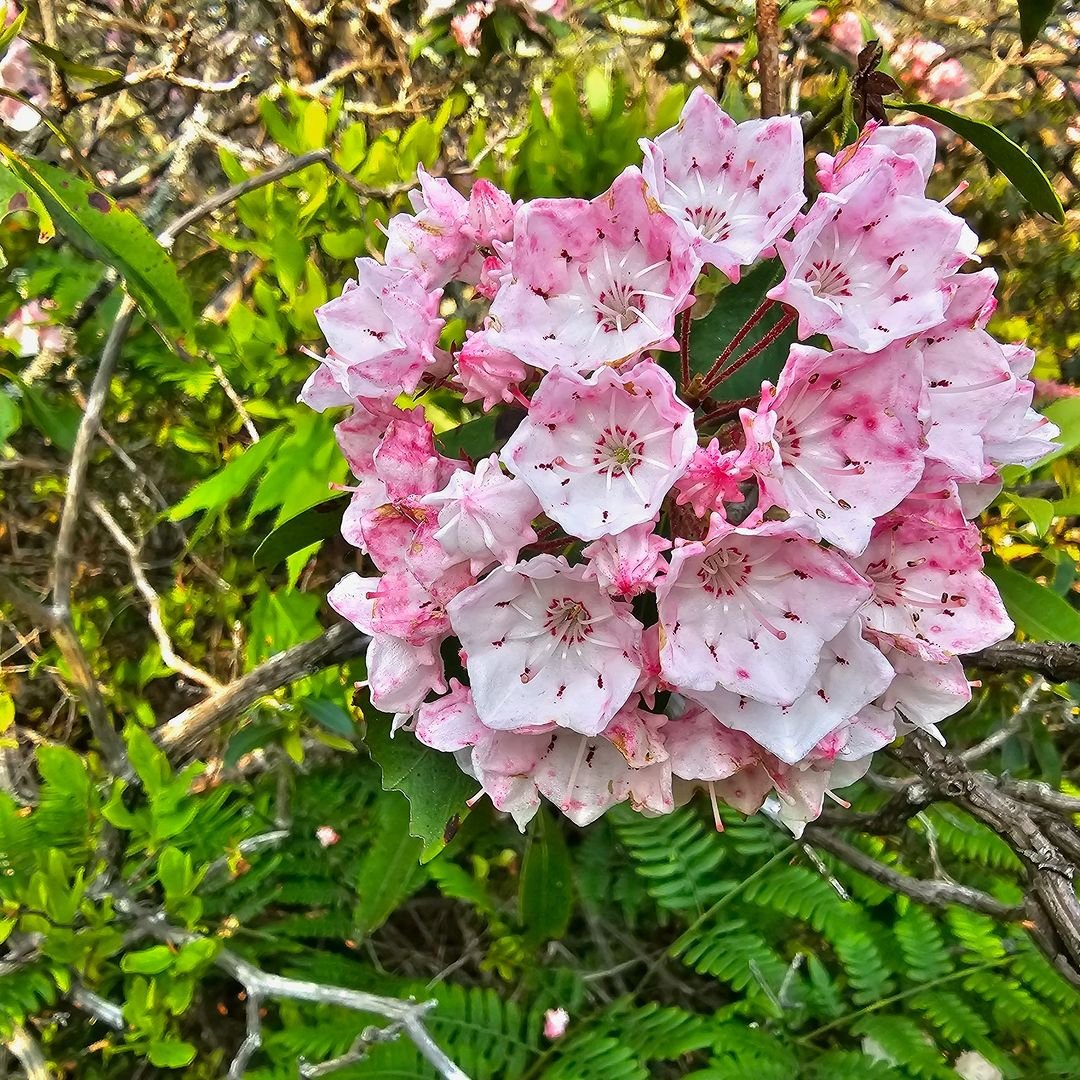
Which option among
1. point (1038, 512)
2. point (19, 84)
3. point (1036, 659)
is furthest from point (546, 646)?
point (19, 84)

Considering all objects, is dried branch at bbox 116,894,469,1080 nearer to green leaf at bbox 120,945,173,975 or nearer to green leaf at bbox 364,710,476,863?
green leaf at bbox 120,945,173,975

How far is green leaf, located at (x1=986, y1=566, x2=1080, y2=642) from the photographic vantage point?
1.01 metres

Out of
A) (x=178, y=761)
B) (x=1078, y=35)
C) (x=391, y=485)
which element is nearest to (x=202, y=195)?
(x=178, y=761)

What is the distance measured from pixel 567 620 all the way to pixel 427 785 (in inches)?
11.2

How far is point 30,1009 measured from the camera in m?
1.15

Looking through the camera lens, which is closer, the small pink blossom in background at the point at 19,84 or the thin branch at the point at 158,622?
the thin branch at the point at 158,622

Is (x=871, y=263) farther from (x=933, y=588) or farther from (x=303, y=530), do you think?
(x=303, y=530)

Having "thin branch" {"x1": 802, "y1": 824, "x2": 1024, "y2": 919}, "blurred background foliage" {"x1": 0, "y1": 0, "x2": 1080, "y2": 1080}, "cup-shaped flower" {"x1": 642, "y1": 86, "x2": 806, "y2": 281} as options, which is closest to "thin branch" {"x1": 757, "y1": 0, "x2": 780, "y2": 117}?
"blurred background foliage" {"x1": 0, "y1": 0, "x2": 1080, "y2": 1080}

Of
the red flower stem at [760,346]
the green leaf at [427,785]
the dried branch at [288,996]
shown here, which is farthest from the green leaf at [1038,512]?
the dried branch at [288,996]

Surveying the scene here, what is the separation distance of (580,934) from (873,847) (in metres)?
0.71

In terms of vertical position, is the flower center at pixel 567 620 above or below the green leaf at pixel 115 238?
below

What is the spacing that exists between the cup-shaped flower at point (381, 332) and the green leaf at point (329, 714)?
2.68 feet

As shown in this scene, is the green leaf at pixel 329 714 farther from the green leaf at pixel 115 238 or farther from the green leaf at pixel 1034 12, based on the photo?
the green leaf at pixel 1034 12

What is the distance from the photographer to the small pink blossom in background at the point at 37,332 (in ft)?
5.85
